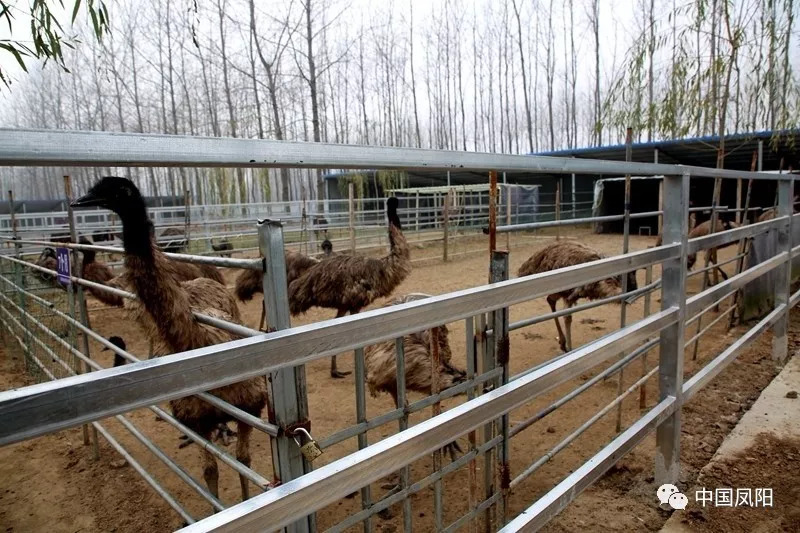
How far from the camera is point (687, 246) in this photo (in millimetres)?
2205

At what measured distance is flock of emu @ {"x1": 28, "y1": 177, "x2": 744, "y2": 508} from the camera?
1861mm

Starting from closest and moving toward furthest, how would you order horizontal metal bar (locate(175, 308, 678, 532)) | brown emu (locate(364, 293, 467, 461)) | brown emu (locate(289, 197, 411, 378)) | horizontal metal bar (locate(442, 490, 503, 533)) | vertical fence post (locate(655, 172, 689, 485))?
horizontal metal bar (locate(175, 308, 678, 532))
horizontal metal bar (locate(442, 490, 503, 533))
vertical fence post (locate(655, 172, 689, 485))
brown emu (locate(364, 293, 467, 461))
brown emu (locate(289, 197, 411, 378))

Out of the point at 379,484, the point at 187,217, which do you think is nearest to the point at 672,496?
the point at 379,484

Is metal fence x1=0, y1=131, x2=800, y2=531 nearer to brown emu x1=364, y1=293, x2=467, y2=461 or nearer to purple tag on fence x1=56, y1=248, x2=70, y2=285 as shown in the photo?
brown emu x1=364, y1=293, x2=467, y2=461

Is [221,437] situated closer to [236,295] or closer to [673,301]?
A: [673,301]

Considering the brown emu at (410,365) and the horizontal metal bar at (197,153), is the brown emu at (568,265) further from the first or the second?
the horizontal metal bar at (197,153)

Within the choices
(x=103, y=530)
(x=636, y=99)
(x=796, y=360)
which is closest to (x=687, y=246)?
(x=796, y=360)

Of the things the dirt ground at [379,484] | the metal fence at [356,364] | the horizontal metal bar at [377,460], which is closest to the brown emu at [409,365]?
the dirt ground at [379,484]

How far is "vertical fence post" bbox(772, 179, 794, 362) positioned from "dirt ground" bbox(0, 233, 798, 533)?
0.62ft

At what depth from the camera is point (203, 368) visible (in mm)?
795

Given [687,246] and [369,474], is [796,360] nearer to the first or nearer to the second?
[687,246]

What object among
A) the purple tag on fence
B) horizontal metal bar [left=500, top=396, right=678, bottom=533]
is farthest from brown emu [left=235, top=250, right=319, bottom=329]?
horizontal metal bar [left=500, top=396, right=678, bottom=533]

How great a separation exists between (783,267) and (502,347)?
3.44 m

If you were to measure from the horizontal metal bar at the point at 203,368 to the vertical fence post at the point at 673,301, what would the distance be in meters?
1.24
